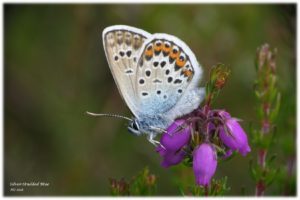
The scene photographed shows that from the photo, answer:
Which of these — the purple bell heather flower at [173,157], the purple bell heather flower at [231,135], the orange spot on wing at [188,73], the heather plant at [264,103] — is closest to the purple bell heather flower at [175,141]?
the purple bell heather flower at [173,157]

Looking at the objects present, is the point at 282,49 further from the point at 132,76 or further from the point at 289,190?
the point at 132,76

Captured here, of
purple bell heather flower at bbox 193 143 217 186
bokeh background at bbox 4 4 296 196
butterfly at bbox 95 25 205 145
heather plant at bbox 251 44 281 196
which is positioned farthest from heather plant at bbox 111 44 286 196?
bokeh background at bbox 4 4 296 196

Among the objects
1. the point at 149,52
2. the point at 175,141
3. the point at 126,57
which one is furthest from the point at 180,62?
the point at 175,141

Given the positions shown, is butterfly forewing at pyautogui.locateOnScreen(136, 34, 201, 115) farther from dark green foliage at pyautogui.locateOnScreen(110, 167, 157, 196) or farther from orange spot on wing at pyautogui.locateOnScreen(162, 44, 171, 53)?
dark green foliage at pyautogui.locateOnScreen(110, 167, 157, 196)

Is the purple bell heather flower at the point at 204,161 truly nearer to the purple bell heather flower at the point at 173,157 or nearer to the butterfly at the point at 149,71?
the purple bell heather flower at the point at 173,157

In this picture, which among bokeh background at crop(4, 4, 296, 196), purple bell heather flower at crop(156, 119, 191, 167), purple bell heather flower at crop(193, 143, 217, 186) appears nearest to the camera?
purple bell heather flower at crop(193, 143, 217, 186)

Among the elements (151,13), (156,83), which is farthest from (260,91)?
(151,13)

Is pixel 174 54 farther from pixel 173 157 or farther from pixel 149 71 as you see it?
pixel 173 157
